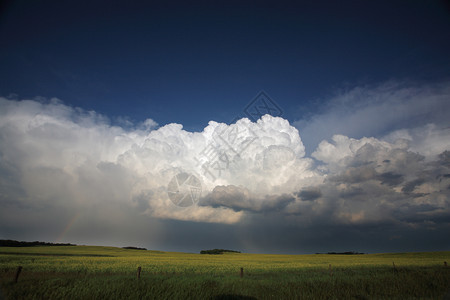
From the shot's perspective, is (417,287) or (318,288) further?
(417,287)

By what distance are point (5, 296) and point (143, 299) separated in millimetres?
5004

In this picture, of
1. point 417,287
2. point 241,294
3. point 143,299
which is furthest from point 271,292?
point 417,287

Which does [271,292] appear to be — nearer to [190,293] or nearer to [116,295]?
[190,293]

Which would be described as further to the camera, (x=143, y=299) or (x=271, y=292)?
(x=271, y=292)

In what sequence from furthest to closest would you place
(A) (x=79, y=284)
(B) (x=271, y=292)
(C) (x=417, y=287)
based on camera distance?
(C) (x=417, y=287)
(B) (x=271, y=292)
(A) (x=79, y=284)

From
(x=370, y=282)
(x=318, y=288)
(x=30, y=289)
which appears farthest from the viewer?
(x=370, y=282)

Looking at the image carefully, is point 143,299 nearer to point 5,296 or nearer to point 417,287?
point 5,296

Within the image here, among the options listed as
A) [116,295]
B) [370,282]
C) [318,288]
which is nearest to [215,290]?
[116,295]

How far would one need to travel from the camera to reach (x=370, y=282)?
1354cm

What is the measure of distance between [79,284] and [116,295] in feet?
7.56

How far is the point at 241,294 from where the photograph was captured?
10195 mm

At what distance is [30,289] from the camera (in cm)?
932

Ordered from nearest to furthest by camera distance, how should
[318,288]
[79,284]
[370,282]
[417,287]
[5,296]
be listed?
[5,296] < [79,284] < [318,288] < [417,287] < [370,282]

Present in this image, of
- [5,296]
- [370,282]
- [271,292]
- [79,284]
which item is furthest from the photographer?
[370,282]
